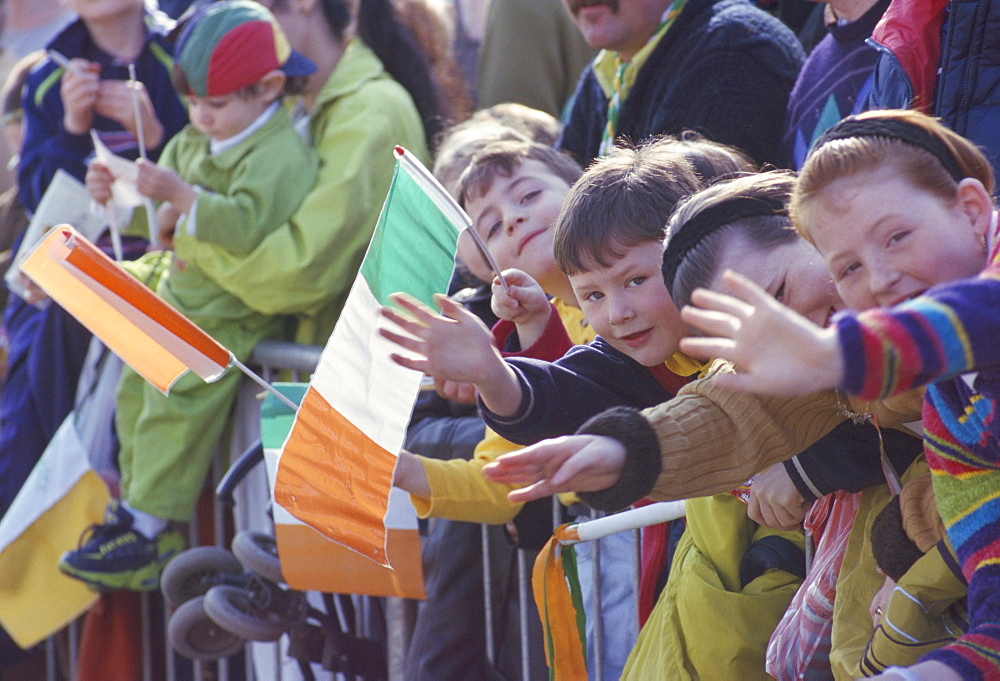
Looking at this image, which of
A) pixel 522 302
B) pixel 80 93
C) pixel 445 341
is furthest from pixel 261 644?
pixel 445 341

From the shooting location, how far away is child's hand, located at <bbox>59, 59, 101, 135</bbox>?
183 inches

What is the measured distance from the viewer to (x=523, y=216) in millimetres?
2883

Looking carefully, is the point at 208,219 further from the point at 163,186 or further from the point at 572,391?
the point at 572,391

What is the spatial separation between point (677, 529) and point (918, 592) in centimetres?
83

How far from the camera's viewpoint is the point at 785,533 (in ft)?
7.52

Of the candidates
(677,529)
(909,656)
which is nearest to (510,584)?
(677,529)

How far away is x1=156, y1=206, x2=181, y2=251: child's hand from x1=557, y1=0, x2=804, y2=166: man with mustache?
1.58 metres

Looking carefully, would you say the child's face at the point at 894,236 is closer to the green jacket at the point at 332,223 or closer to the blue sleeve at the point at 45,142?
the green jacket at the point at 332,223

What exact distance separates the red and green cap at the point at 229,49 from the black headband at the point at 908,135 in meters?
2.66

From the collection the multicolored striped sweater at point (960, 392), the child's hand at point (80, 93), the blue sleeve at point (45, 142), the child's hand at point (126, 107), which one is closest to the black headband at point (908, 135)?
the multicolored striped sweater at point (960, 392)

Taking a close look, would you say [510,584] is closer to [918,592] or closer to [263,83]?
[918,592]

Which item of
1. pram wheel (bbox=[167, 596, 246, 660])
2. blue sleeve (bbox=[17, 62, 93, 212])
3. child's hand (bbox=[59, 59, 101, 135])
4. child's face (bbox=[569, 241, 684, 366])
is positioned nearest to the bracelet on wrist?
child's face (bbox=[569, 241, 684, 366])

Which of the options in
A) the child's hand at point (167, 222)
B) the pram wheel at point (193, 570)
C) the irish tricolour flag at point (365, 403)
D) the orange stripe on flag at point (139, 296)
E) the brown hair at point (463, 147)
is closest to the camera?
the irish tricolour flag at point (365, 403)

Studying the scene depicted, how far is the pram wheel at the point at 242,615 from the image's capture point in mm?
3438
